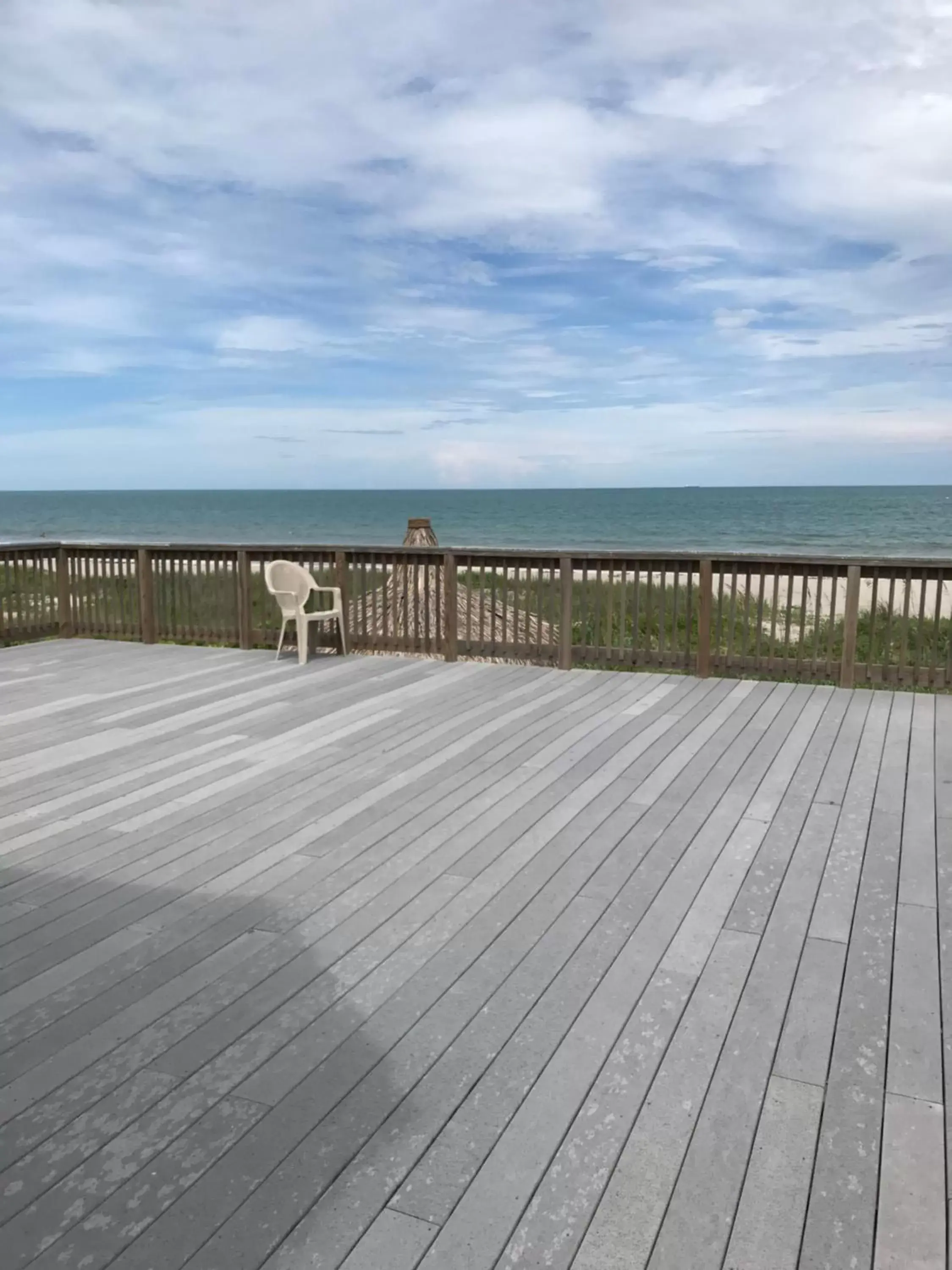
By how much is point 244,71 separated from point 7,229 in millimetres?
7941

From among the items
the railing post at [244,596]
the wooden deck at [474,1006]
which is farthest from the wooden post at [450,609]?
the wooden deck at [474,1006]

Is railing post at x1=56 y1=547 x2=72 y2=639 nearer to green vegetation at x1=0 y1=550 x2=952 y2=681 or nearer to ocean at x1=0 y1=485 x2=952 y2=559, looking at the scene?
green vegetation at x1=0 y1=550 x2=952 y2=681

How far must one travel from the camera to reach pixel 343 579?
6.46 meters

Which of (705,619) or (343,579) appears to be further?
(343,579)

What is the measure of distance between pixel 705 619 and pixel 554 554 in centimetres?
104

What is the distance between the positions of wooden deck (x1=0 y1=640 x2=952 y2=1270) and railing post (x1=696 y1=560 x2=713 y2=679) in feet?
5.53

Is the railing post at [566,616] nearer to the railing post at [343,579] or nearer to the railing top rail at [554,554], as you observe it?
the railing top rail at [554,554]

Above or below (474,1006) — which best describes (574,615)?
above

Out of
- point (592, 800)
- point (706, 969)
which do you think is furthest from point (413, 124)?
point (706, 969)

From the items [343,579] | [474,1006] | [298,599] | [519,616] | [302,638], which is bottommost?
[474,1006]

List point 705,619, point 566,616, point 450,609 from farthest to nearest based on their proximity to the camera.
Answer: point 450,609 < point 566,616 < point 705,619

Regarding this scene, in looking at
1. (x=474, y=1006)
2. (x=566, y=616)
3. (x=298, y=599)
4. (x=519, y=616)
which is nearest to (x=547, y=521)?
(x=519, y=616)

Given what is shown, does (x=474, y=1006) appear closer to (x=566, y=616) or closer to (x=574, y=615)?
(x=566, y=616)

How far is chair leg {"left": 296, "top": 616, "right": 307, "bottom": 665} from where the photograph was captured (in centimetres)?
603
